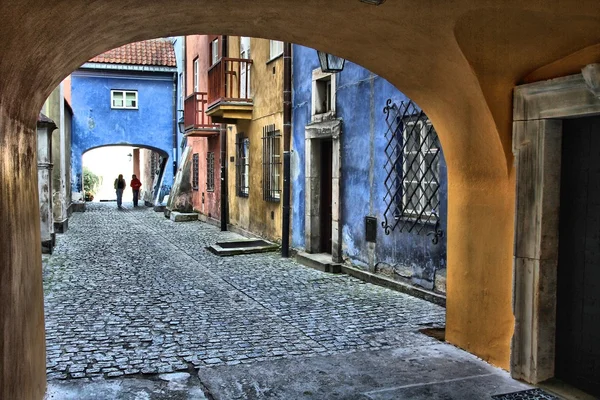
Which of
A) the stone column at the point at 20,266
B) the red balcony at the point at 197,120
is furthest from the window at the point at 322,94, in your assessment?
the red balcony at the point at 197,120

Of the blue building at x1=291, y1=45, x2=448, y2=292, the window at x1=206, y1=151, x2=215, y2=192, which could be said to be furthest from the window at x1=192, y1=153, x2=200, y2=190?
the blue building at x1=291, y1=45, x2=448, y2=292

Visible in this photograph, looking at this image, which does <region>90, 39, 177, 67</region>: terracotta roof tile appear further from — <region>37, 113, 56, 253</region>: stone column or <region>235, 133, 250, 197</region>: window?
<region>37, 113, 56, 253</region>: stone column

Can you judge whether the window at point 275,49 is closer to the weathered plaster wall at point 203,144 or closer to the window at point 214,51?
the weathered plaster wall at point 203,144

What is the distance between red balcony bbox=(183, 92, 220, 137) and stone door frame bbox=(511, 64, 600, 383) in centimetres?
1503

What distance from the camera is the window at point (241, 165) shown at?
1639 cm

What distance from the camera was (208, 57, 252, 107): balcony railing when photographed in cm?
1530

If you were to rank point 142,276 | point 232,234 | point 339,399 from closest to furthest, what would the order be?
point 339,399 < point 142,276 < point 232,234

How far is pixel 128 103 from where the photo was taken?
1046 inches

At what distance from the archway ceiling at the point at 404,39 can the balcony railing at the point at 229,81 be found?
10066mm

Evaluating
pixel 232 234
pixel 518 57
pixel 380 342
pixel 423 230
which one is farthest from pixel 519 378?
pixel 232 234

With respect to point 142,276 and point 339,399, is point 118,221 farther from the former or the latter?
point 339,399

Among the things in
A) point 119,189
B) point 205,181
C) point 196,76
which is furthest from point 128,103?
point 205,181

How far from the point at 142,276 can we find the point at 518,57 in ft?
23.7

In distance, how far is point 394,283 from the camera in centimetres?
866
